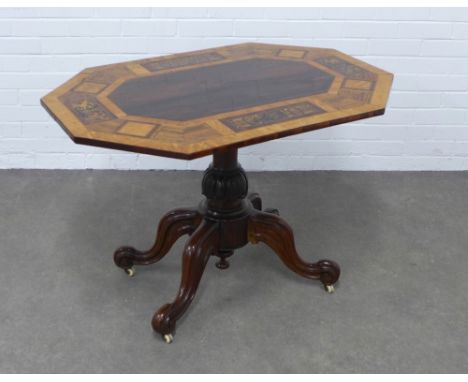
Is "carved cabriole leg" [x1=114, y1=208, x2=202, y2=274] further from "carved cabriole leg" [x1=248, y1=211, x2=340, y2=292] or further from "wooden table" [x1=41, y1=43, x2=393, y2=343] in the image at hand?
"carved cabriole leg" [x1=248, y1=211, x2=340, y2=292]

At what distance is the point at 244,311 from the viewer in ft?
6.88

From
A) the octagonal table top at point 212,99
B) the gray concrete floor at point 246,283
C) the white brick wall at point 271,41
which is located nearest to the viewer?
the octagonal table top at point 212,99

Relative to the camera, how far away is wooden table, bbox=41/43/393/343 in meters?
1.62

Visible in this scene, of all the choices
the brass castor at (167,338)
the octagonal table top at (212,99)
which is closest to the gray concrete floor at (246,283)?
the brass castor at (167,338)

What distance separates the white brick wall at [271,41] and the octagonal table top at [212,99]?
0.50 metres

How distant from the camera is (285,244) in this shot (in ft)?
7.09

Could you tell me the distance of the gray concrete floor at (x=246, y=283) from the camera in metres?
1.90

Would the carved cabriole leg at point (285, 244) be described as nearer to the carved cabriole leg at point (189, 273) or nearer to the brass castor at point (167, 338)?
the carved cabriole leg at point (189, 273)

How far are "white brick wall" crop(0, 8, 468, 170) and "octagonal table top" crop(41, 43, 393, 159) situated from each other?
0.50 metres

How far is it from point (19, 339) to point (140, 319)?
1.27 feet

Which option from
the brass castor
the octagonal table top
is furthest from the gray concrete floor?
the octagonal table top

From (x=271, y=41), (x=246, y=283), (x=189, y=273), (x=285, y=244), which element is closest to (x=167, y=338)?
(x=189, y=273)

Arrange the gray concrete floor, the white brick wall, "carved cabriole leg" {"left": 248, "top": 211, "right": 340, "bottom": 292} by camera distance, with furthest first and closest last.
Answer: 1. the white brick wall
2. "carved cabriole leg" {"left": 248, "top": 211, "right": 340, "bottom": 292}
3. the gray concrete floor

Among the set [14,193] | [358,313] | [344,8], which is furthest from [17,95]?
[358,313]
